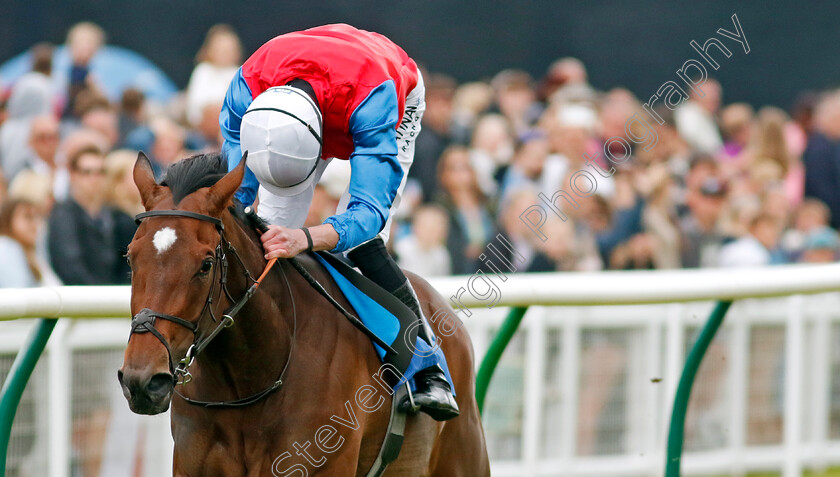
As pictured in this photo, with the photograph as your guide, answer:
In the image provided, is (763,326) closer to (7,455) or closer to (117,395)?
(117,395)

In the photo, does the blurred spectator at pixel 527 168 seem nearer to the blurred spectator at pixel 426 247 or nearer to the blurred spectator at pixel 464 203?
the blurred spectator at pixel 464 203

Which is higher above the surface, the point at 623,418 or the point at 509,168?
the point at 509,168

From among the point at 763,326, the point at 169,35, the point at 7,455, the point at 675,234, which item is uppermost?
the point at 169,35

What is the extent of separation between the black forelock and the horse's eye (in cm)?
18

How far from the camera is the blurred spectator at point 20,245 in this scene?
480cm

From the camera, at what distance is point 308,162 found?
2.92 metres

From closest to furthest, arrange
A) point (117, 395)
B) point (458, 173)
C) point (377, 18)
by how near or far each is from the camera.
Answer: point (117, 395)
point (458, 173)
point (377, 18)

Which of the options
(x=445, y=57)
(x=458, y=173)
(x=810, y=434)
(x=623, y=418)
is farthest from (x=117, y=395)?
(x=445, y=57)

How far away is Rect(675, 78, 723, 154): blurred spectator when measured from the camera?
31.4 ft

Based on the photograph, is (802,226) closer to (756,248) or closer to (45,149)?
(756,248)

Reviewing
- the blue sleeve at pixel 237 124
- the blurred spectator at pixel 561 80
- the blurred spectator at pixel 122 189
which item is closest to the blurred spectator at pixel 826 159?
the blurred spectator at pixel 561 80

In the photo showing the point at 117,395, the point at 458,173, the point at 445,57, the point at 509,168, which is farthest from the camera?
the point at 445,57

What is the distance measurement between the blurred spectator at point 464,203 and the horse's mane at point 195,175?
13.3 feet

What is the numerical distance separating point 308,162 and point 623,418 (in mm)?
2148
